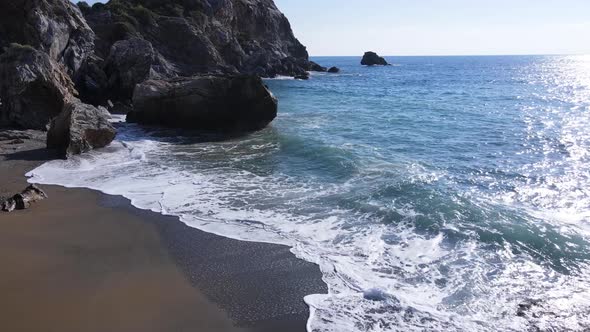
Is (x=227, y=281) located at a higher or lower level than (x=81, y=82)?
lower

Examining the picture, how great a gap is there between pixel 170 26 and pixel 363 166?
42.7 meters

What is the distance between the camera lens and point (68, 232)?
30.6 ft

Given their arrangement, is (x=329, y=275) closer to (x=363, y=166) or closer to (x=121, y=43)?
(x=363, y=166)

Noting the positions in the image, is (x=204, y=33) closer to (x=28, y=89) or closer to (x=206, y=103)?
(x=206, y=103)

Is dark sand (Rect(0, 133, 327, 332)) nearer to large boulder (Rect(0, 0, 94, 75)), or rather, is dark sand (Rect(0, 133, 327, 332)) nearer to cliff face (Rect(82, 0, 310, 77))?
large boulder (Rect(0, 0, 94, 75))

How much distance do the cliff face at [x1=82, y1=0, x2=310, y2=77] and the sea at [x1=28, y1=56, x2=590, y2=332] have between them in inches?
688

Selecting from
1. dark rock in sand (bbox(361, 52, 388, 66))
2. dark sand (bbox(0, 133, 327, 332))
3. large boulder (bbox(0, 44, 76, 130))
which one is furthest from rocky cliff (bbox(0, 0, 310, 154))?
dark rock in sand (bbox(361, 52, 388, 66))

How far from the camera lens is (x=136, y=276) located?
24.7 ft

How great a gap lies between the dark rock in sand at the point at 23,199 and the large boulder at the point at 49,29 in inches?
607

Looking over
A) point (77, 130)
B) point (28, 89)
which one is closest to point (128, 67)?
point (28, 89)

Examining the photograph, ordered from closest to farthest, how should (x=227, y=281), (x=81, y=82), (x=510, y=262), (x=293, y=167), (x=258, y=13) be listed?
(x=227, y=281)
(x=510, y=262)
(x=293, y=167)
(x=81, y=82)
(x=258, y=13)

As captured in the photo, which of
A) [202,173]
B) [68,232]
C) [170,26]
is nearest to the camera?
[68,232]

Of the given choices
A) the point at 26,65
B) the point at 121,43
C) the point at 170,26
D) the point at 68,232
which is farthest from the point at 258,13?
the point at 68,232

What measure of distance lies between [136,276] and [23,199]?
15.8 feet
